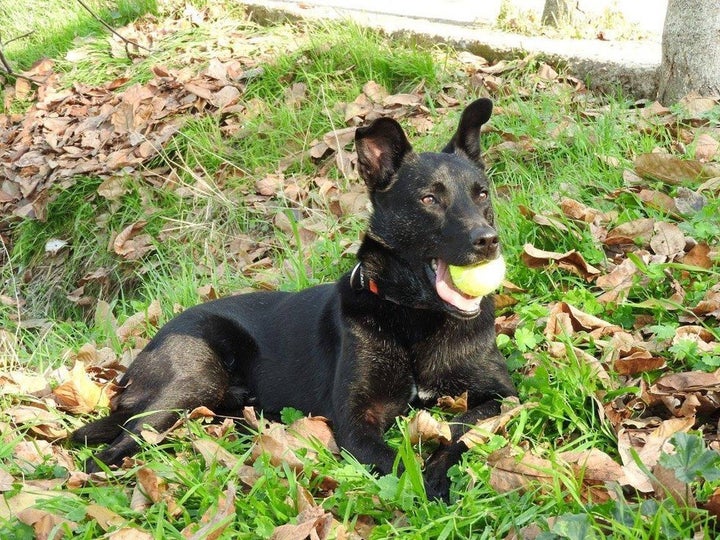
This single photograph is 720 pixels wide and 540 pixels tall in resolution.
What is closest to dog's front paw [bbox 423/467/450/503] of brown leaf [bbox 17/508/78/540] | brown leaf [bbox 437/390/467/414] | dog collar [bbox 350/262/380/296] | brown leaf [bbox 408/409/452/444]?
brown leaf [bbox 408/409/452/444]

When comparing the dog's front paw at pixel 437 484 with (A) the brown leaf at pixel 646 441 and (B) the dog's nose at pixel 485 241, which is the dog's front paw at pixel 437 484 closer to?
(A) the brown leaf at pixel 646 441

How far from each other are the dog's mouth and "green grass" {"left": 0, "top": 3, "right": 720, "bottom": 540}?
300 millimetres

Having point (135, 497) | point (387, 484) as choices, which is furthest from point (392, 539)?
point (135, 497)

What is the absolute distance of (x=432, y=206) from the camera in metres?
3.63

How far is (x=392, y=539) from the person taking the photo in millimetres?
2621

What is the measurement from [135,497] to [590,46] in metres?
4.63

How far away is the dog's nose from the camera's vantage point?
331cm

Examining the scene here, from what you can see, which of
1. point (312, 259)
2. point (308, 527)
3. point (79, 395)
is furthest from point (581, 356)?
point (79, 395)

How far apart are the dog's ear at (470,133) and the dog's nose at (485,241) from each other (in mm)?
780

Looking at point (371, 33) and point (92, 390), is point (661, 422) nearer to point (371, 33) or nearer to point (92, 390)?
point (92, 390)

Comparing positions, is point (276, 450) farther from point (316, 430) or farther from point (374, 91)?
point (374, 91)

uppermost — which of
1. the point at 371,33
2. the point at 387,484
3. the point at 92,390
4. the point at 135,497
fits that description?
the point at 371,33

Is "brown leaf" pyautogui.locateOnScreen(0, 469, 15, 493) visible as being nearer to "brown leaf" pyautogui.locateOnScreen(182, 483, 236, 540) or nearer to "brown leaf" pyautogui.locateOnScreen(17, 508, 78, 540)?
"brown leaf" pyautogui.locateOnScreen(17, 508, 78, 540)

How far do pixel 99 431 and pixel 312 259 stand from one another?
65.7 inches
